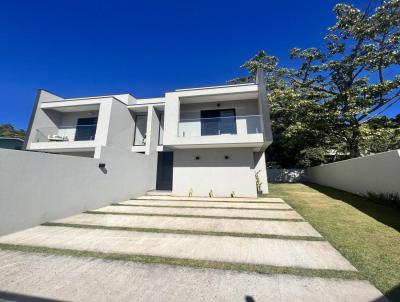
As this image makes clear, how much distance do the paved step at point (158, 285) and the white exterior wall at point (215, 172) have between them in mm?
8302

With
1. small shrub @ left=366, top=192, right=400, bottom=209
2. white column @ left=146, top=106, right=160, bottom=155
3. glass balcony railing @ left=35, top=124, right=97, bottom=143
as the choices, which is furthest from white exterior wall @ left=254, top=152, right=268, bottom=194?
glass balcony railing @ left=35, top=124, right=97, bottom=143

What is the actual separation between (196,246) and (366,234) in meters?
4.37

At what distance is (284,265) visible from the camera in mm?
3201

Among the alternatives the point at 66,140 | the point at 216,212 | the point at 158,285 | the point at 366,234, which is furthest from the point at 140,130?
the point at 366,234

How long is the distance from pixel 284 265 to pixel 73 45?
65.6ft

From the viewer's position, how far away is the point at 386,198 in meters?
7.00

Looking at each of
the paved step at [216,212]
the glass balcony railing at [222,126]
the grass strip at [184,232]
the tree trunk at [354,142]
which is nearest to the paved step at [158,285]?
the grass strip at [184,232]

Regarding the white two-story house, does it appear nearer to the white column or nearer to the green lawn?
the white column

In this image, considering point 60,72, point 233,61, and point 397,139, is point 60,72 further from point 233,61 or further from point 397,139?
point 397,139

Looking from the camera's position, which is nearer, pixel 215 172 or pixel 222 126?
pixel 222 126

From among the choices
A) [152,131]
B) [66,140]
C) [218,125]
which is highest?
[152,131]

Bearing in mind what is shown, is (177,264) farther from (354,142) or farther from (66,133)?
(354,142)

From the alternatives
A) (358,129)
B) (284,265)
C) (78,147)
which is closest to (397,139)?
(358,129)

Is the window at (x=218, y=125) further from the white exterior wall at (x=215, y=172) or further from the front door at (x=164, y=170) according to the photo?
the front door at (x=164, y=170)
